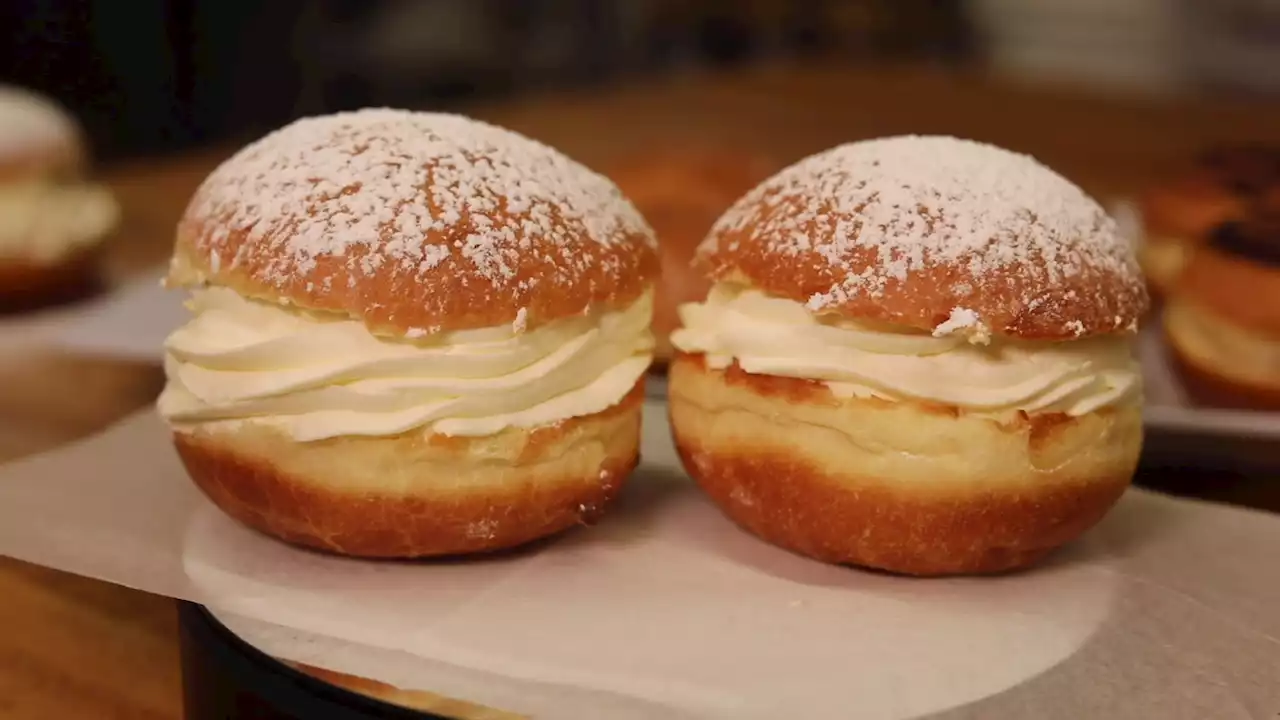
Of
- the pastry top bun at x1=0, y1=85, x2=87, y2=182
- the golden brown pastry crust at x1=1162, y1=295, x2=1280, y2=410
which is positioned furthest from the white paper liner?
the pastry top bun at x1=0, y1=85, x2=87, y2=182

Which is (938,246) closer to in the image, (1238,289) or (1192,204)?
(1238,289)

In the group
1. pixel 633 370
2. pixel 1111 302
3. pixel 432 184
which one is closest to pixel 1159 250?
pixel 1111 302

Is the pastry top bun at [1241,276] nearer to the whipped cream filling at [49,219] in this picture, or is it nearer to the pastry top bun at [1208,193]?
the pastry top bun at [1208,193]

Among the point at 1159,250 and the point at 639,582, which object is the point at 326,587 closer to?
the point at 639,582

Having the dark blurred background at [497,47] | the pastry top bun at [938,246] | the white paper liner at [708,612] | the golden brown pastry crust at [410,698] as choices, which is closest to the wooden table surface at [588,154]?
the white paper liner at [708,612]

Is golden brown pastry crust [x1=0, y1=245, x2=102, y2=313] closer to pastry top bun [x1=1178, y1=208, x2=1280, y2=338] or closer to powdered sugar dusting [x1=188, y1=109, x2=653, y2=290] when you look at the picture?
powdered sugar dusting [x1=188, y1=109, x2=653, y2=290]

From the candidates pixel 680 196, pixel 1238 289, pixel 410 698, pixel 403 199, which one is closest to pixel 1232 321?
pixel 1238 289

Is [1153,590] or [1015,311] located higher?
[1015,311]
